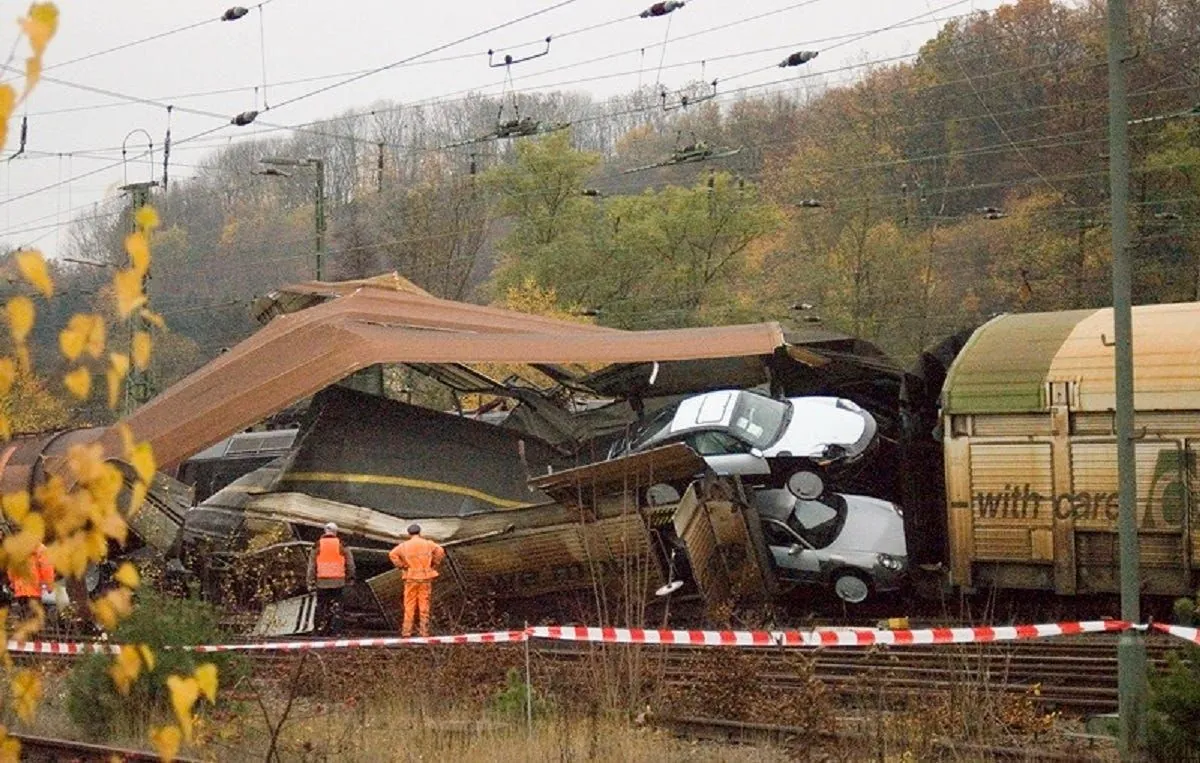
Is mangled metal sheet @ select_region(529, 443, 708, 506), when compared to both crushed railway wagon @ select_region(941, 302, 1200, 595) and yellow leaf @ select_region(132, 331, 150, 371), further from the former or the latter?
yellow leaf @ select_region(132, 331, 150, 371)

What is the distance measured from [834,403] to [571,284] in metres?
31.1

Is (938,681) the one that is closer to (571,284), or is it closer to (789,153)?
(571,284)

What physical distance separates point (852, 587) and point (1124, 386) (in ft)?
28.3

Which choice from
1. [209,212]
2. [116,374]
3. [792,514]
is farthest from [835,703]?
[209,212]

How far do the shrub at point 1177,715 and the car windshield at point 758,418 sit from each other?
10398 millimetres

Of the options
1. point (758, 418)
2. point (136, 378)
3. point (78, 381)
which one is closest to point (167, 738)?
point (78, 381)

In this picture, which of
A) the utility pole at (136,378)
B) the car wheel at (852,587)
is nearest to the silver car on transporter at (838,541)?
the car wheel at (852,587)

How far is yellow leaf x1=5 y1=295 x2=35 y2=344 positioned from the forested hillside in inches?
1287

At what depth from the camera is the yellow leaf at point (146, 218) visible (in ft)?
10.7

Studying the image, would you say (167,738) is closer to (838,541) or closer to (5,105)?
(5,105)

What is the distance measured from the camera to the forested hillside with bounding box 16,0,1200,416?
40781 millimetres

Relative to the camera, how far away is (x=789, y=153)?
58.8 meters

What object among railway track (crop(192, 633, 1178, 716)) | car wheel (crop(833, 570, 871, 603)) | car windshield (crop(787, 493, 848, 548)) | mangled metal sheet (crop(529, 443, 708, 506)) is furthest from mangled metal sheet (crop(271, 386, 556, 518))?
railway track (crop(192, 633, 1178, 716))

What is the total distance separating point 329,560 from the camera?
715 inches
